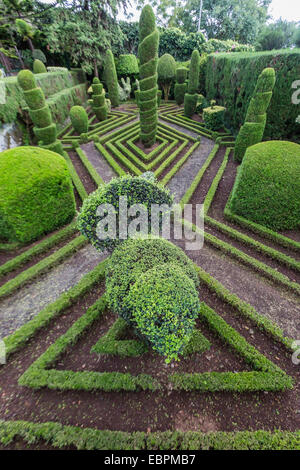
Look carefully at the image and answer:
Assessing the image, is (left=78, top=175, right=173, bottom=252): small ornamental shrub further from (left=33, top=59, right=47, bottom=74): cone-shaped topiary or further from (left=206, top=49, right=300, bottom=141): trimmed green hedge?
(left=33, top=59, right=47, bottom=74): cone-shaped topiary

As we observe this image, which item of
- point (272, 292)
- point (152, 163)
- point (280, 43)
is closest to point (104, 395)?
point (272, 292)

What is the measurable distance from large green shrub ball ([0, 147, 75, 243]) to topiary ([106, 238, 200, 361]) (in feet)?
16.2

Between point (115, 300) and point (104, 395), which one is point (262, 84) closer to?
point (115, 300)

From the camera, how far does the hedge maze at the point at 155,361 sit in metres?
3.69

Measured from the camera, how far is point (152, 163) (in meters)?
13.5

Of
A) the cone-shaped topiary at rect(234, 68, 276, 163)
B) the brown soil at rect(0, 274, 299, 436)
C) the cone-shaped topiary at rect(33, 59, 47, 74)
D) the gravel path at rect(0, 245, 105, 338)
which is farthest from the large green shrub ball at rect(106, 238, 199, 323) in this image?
the cone-shaped topiary at rect(33, 59, 47, 74)

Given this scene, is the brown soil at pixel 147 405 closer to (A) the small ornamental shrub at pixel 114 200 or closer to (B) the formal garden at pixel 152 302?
(B) the formal garden at pixel 152 302

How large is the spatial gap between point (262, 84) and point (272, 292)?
11.0 m

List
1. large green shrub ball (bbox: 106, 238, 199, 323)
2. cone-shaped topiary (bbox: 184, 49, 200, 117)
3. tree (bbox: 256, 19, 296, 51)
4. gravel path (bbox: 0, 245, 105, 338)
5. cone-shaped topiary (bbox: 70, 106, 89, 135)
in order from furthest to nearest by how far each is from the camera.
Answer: cone-shaped topiary (bbox: 184, 49, 200, 117) → cone-shaped topiary (bbox: 70, 106, 89, 135) → tree (bbox: 256, 19, 296, 51) → gravel path (bbox: 0, 245, 105, 338) → large green shrub ball (bbox: 106, 238, 199, 323)

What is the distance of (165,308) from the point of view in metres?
3.46

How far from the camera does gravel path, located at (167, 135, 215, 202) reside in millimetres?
11732

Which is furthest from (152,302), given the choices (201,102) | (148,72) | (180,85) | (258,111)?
(180,85)

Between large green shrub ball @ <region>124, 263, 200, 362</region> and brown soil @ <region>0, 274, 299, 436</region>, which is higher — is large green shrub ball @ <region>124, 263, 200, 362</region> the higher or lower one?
the higher one

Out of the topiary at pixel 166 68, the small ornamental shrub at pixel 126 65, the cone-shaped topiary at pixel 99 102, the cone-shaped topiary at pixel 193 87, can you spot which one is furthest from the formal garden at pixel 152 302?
the small ornamental shrub at pixel 126 65
